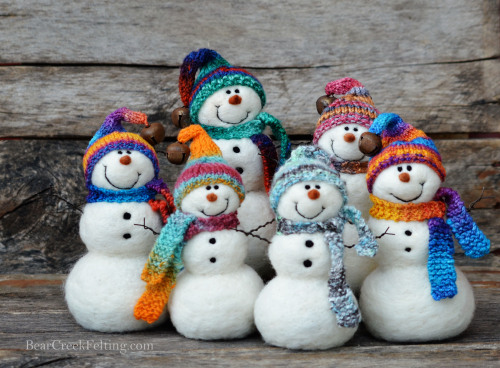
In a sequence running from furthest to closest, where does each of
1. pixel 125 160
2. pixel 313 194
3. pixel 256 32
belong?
pixel 256 32
pixel 125 160
pixel 313 194

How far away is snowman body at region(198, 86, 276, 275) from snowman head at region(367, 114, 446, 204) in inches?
11.5

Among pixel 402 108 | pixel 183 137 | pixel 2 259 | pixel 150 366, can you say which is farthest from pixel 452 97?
pixel 2 259

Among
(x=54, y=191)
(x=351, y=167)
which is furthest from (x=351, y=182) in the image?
(x=54, y=191)

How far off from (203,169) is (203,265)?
7.6 inches

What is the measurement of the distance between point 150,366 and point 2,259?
0.91m

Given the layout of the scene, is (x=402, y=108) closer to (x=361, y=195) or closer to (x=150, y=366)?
(x=361, y=195)

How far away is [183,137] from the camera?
150cm

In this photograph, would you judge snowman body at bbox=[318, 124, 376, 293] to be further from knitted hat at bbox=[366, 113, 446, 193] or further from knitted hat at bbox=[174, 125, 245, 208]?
knitted hat at bbox=[174, 125, 245, 208]

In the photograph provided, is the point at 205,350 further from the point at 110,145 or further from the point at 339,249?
the point at 110,145

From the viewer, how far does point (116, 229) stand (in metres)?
1.46

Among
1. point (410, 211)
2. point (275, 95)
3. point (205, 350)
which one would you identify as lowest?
point (205, 350)

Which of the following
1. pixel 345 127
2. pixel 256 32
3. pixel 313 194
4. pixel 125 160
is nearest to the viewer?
pixel 313 194

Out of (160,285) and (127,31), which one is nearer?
(160,285)

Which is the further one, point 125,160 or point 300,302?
point 125,160
